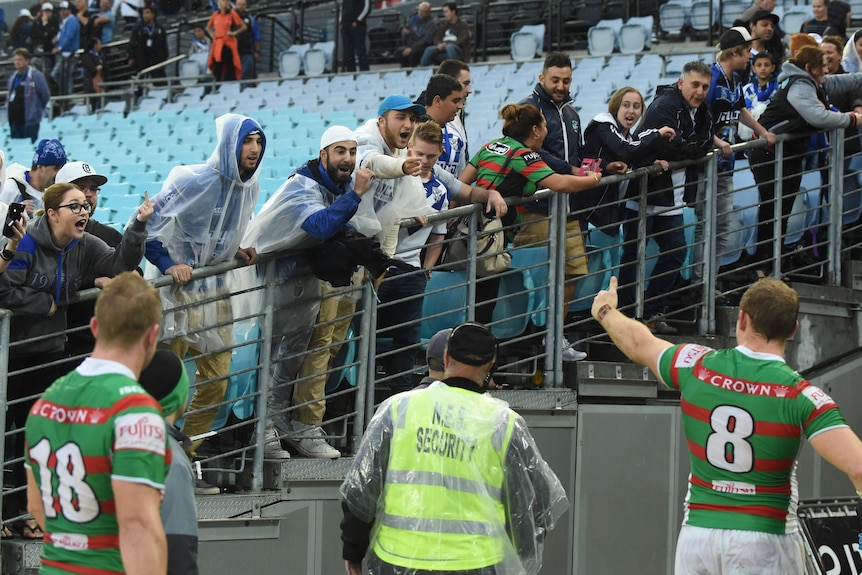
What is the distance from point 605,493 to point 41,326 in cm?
A: 361

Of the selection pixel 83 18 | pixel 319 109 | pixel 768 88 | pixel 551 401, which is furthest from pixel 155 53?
pixel 551 401

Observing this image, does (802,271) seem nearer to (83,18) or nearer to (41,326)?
(41,326)

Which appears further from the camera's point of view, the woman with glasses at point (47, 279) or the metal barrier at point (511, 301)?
the metal barrier at point (511, 301)

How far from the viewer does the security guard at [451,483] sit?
15.5ft

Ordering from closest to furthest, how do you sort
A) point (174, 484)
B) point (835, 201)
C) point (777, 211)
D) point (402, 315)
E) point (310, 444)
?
point (174, 484)
point (310, 444)
point (402, 315)
point (777, 211)
point (835, 201)

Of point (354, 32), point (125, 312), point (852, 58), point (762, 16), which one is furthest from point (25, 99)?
point (125, 312)

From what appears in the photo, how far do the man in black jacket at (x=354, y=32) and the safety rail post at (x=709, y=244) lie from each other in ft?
32.9

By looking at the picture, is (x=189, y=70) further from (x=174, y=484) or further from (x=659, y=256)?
(x=174, y=484)

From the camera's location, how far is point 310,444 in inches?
271

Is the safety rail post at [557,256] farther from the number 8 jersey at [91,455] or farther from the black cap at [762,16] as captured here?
the number 8 jersey at [91,455]

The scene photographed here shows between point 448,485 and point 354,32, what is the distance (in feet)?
46.1

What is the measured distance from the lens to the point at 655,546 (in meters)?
8.20

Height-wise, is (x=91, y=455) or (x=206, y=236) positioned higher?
(x=206, y=236)

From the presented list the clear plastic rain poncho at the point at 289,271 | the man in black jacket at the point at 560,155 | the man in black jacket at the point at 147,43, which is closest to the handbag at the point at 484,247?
the man in black jacket at the point at 560,155
